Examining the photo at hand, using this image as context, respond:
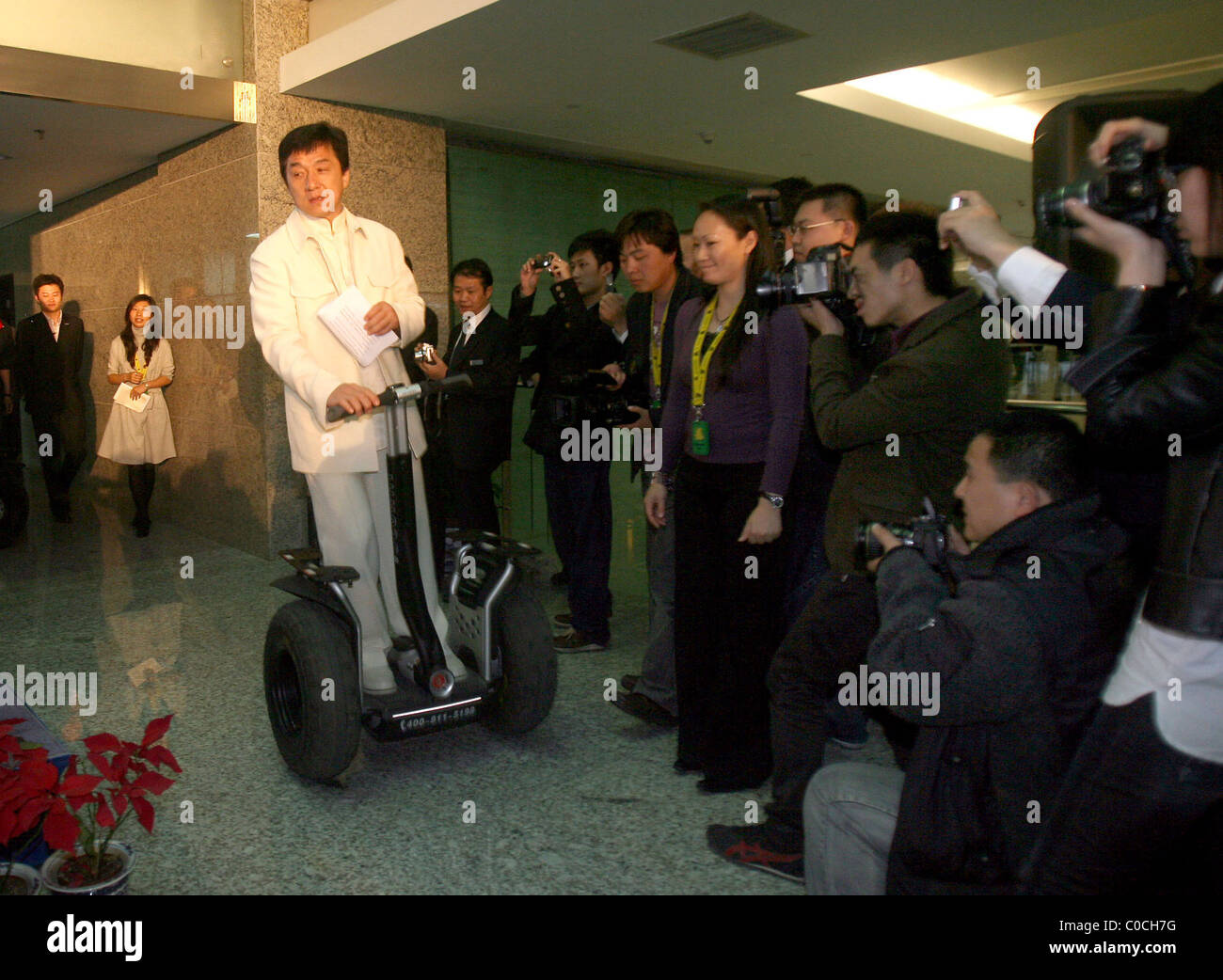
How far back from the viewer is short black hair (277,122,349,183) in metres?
2.55

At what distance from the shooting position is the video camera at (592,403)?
3.67 meters

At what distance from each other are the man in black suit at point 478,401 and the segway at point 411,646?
4.88 ft

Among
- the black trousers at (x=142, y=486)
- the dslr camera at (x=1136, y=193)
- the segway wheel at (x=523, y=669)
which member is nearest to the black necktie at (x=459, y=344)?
the segway wheel at (x=523, y=669)

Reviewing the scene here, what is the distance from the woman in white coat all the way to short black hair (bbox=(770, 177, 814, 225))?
4.49 meters

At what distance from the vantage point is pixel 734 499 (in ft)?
7.87

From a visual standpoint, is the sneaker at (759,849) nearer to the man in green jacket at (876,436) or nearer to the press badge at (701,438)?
the man in green jacket at (876,436)

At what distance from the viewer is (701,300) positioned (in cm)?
259

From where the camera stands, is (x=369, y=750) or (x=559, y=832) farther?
(x=369, y=750)

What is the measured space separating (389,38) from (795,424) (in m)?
3.08

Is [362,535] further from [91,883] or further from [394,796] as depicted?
[91,883]

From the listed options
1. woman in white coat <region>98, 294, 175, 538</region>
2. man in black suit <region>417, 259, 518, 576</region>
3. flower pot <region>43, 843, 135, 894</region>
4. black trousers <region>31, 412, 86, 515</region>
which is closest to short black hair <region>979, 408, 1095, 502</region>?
flower pot <region>43, 843, 135, 894</region>

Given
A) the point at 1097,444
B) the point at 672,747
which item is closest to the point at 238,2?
the point at 672,747

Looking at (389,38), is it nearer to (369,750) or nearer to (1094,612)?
(369,750)

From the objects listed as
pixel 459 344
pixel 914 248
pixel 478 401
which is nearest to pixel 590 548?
pixel 478 401
